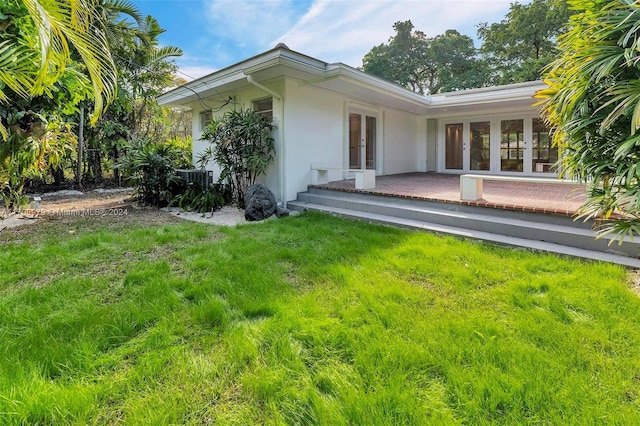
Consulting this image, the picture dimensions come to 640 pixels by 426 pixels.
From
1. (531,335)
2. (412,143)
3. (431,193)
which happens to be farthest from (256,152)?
(412,143)

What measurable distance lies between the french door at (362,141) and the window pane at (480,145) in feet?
13.2

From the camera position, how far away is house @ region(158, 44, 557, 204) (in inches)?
275

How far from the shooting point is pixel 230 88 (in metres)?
8.16

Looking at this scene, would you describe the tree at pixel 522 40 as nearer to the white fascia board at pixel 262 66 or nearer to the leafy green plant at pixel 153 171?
the white fascia board at pixel 262 66

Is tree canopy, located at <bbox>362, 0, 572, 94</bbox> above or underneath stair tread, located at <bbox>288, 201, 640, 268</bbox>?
above

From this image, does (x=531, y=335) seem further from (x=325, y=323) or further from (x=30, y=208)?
(x=30, y=208)

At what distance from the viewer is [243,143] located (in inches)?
282

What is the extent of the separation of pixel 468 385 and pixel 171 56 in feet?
43.8

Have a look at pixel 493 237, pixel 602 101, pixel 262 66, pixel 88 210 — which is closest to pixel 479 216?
pixel 493 237

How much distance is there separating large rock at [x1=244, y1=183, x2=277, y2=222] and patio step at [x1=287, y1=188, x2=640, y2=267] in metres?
0.72

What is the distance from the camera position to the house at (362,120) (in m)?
7.00

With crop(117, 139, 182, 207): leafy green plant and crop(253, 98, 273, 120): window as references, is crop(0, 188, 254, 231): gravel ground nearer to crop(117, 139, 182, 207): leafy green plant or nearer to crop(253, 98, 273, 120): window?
crop(117, 139, 182, 207): leafy green plant

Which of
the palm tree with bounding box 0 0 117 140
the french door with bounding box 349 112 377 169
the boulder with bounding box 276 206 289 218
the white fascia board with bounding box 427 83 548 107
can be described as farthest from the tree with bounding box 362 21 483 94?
the palm tree with bounding box 0 0 117 140

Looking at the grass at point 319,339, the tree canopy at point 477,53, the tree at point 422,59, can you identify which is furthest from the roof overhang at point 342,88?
the tree at point 422,59
